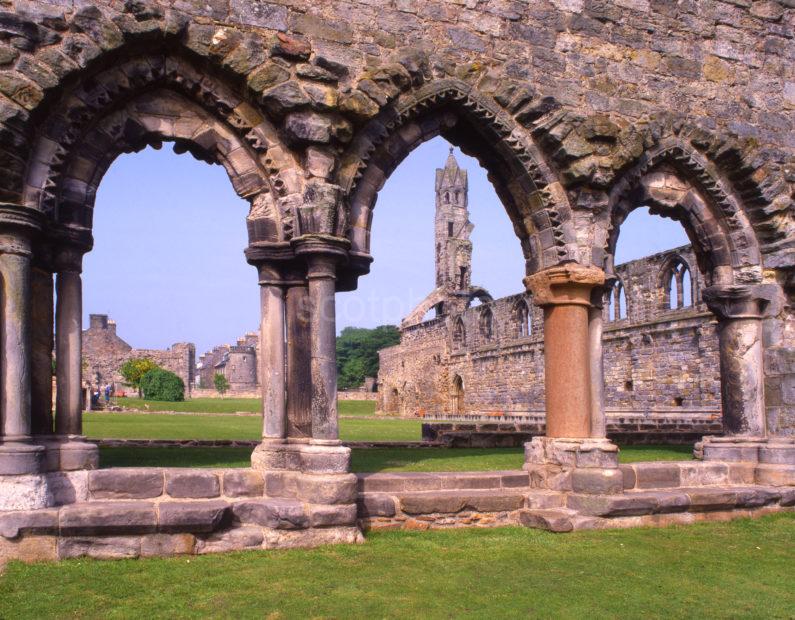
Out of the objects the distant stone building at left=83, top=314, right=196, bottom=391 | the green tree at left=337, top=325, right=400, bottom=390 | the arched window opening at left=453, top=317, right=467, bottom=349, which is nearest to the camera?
the arched window opening at left=453, top=317, right=467, bottom=349

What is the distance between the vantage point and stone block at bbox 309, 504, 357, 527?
20.7 feet

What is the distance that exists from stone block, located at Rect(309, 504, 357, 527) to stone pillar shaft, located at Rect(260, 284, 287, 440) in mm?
822

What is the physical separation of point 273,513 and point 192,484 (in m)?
0.68

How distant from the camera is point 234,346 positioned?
236 ft

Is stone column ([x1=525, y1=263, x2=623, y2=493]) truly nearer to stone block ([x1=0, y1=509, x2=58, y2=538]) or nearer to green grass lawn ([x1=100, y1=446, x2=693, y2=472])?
green grass lawn ([x1=100, y1=446, x2=693, y2=472])

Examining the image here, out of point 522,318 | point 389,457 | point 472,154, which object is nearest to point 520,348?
point 522,318

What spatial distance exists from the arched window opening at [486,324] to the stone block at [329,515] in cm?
3085

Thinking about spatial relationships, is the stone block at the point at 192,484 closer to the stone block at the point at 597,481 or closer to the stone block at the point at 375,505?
the stone block at the point at 375,505

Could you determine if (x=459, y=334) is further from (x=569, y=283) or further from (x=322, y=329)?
(x=322, y=329)

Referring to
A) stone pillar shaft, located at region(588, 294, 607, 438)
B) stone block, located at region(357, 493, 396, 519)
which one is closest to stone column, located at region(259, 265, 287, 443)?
stone block, located at region(357, 493, 396, 519)

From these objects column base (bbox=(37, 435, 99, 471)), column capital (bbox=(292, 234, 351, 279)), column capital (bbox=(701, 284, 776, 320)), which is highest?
column capital (bbox=(292, 234, 351, 279))

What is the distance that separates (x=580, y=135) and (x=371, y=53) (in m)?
2.15

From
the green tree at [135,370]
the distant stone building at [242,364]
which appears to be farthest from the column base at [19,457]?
the distant stone building at [242,364]

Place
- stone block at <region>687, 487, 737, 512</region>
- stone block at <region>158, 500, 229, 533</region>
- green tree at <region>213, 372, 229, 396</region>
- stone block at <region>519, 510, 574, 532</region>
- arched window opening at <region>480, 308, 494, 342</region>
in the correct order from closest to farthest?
stone block at <region>158, 500, 229, 533</region> < stone block at <region>519, 510, 574, 532</region> < stone block at <region>687, 487, 737, 512</region> < arched window opening at <region>480, 308, 494, 342</region> < green tree at <region>213, 372, 229, 396</region>
